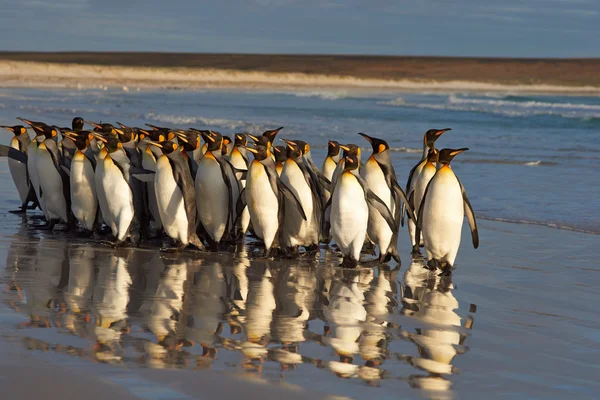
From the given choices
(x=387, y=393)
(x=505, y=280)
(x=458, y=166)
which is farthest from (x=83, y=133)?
(x=458, y=166)

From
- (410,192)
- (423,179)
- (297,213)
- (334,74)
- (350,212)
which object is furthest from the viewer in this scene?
(334,74)

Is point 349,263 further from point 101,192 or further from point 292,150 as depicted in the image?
point 101,192

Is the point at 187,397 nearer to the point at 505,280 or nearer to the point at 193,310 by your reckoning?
the point at 193,310

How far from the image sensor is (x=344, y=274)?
6277 millimetres

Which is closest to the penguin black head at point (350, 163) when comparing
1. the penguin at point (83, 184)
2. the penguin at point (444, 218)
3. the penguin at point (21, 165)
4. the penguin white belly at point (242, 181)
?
the penguin at point (444, 218)

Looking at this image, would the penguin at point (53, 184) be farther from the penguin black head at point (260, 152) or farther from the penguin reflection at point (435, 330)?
the penguin reflection at point (435, 330)

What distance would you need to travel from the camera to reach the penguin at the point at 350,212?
6.41 m

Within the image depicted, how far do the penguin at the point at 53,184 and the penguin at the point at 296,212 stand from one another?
1925 millimetres

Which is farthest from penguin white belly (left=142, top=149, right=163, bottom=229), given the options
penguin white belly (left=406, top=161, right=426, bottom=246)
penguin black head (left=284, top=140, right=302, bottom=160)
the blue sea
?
the blue sea

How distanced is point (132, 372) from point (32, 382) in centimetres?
40

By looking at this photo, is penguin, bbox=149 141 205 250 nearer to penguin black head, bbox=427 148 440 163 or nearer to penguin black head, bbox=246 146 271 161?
penguin black head, bbox=246 146 271 161

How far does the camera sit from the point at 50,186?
25.0ft

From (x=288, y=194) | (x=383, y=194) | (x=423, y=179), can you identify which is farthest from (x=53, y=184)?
(x=423, y=179)

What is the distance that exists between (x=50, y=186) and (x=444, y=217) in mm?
A: 3334
